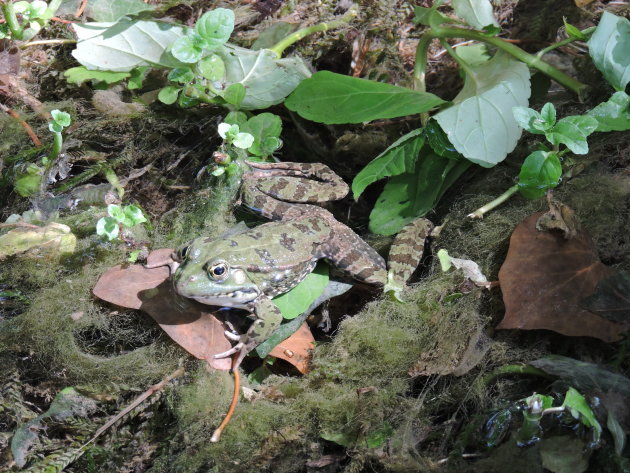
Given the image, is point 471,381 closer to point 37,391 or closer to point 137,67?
point 37,391

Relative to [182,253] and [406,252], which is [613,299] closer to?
[406,252]

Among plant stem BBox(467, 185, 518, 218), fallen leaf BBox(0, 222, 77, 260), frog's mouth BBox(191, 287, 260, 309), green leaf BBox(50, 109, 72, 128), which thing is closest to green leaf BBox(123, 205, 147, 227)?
fallen leaf BBox(0, 222, 77, 260)

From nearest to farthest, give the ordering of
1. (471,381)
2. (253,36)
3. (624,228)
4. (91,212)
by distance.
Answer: (471,381) < (624,228) < (91,212) < (253,36)

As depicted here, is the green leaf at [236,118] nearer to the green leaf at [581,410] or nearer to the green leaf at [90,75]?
the green leaf at [90,75]

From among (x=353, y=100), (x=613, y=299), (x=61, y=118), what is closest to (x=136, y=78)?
(x=61, y=118)

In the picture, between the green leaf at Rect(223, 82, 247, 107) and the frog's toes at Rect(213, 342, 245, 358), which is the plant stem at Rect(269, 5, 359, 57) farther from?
the frog's toes at Rect(213, 342, 245, 358)

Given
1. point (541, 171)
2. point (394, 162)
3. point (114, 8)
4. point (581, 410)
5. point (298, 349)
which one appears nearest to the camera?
point (581, 410)

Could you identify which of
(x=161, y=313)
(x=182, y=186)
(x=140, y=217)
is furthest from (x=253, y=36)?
(x=161, y=313)

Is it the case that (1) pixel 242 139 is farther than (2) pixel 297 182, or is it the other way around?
(2) pixel 297 182
